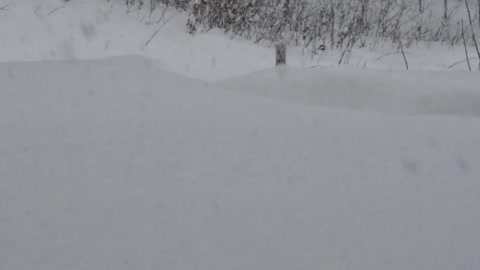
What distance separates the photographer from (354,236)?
1306mm

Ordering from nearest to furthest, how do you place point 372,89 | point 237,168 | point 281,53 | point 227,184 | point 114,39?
point 227,184
point 237,168
point 372,89
point 281,53
point 114,39

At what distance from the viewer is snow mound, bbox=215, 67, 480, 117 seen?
2561 mm

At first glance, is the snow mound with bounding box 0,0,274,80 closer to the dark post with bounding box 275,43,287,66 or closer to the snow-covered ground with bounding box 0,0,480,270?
the dark post with bounding box 275,43,287,66

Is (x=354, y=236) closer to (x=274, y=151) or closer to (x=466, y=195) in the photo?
(x=466, y=195)

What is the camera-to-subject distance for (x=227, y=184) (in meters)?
1.62

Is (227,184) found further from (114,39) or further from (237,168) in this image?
(114,39)

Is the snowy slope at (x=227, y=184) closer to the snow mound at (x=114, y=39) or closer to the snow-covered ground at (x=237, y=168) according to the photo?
the snow-covered ground at (x=237, y=168)

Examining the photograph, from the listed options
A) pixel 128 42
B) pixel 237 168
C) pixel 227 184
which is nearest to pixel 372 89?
pixel 237 168

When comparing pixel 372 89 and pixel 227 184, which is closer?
pixel 227 184

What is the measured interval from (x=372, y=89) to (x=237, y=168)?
1.33 metres

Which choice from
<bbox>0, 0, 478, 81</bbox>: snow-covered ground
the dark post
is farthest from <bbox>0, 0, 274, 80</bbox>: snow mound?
the dark post

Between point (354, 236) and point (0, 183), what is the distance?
1.15 m

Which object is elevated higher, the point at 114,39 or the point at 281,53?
the point at 281,53

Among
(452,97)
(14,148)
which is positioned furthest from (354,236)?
(452,97)
